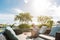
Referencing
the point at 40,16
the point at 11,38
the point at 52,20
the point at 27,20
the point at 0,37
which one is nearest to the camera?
the point at 0,37

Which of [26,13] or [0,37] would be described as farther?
[26,13]

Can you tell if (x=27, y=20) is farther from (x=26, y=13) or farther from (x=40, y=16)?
(x=40, y=16)

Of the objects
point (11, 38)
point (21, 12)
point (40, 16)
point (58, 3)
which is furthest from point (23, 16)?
point (11, 38)

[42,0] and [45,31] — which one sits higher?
[42,0]

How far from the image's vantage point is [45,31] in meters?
6.64

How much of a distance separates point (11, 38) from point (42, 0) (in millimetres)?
6788

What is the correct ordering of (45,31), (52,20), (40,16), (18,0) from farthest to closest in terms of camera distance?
(40,16) → (52,20) → (18,0) → (45,31)

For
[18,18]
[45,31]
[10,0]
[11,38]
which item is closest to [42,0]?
[10,0]

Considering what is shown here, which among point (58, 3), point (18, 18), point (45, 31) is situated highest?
point (58, 3)

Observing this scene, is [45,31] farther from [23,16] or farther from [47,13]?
[23,16]

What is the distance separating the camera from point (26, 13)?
536 inches

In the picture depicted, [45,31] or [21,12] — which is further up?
[21,12]

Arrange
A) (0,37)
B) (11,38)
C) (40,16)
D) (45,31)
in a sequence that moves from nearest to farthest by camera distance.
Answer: (0,37) < (11,38) < (45,31) < (40,16)

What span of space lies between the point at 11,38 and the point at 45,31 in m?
4.53
